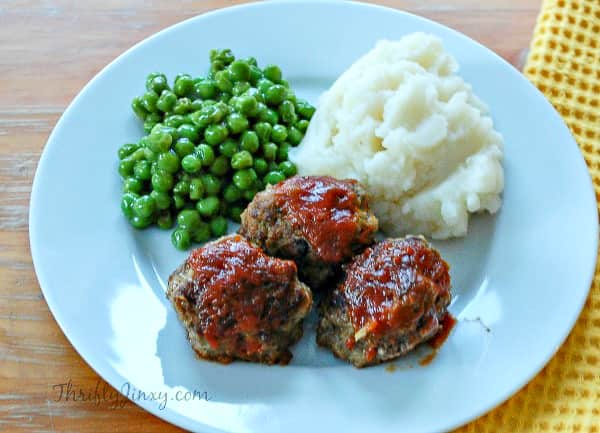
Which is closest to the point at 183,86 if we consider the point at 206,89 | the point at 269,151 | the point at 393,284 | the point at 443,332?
the point at 206,89

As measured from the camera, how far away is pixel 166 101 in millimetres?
5133

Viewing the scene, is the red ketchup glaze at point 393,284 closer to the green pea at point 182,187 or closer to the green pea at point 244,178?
the green pea at point 244,178

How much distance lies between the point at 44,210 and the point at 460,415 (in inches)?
121

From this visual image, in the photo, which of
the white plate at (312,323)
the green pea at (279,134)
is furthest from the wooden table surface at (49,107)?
the green pea at (279,134)

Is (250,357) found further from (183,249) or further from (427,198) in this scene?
(427,198)

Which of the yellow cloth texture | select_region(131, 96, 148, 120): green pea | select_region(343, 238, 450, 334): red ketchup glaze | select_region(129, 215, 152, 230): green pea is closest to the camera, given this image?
select_region(343, 238, 450, 334): red ketchup glaze

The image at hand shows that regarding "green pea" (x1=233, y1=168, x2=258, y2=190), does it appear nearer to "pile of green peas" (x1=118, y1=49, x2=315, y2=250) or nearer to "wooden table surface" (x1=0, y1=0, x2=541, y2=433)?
"pile of green peas" (x1=118, y1=49, x2=315, y2=250)

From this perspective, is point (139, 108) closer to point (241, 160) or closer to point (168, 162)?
point (168, 162)

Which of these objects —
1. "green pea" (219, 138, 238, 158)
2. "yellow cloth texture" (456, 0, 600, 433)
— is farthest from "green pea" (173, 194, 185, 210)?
"yellow cloth texture" (456, 0, 600, 433)

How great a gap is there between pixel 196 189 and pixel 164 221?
13.6 inches

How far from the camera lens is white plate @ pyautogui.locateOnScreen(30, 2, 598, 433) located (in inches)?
154

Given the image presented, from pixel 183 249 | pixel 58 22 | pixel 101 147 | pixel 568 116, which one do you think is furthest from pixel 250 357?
pixel 58 22

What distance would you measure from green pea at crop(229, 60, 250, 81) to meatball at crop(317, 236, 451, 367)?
200 cm

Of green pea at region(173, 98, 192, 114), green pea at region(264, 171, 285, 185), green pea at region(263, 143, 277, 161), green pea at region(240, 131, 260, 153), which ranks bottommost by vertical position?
green pea at region(264, 171, 285, 185)
